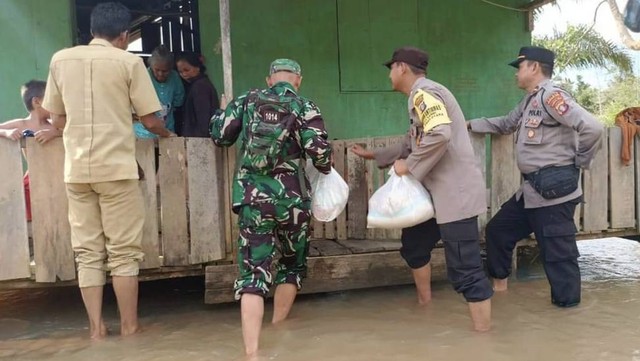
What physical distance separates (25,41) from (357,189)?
3689 millimetres

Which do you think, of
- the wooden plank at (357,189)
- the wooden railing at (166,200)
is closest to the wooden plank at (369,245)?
the wooden plank at (357,189)

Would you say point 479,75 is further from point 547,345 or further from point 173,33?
point 547,345

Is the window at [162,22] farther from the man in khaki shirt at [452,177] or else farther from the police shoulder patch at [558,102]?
the police shoulder patch at [558,102]

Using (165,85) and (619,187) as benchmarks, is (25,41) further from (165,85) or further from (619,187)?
(619,187)

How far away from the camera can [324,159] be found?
3.54 meters

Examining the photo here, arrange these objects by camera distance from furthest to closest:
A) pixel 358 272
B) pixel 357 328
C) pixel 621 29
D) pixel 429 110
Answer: pixel 621 29 → pixel 358 272 → pixel 357 328 → pixel 429 110

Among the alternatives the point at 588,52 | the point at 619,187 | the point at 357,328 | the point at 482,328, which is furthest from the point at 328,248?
the point at 588,52

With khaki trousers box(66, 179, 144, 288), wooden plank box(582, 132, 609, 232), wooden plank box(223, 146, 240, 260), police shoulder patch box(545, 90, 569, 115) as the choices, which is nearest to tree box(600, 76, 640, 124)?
wooden plank box(582, 132, 609, 232)

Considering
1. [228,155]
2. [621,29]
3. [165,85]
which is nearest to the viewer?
[228,155]

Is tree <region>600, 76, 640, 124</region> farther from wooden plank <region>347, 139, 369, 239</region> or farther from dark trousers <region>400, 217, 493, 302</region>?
dark trousers <region>400, 217, 493, 302</region>

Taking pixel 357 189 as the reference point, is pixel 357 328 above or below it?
below

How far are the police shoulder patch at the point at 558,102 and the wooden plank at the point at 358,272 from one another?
5.20ft

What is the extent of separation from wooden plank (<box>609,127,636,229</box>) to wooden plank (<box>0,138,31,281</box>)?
488cm

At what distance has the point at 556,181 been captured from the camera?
12.7ft
